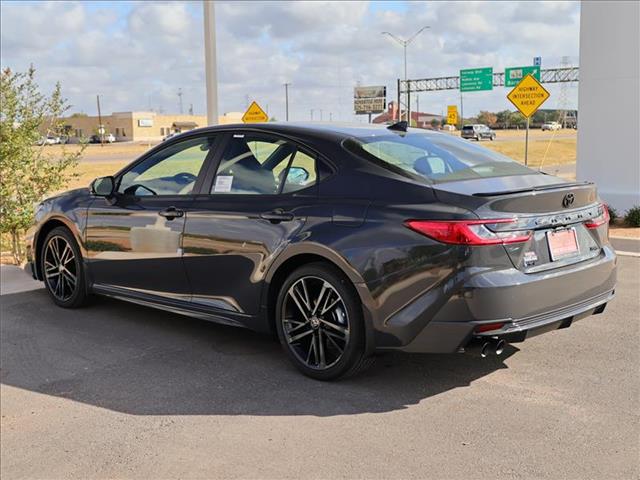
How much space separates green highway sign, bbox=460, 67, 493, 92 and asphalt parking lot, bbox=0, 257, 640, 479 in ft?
172

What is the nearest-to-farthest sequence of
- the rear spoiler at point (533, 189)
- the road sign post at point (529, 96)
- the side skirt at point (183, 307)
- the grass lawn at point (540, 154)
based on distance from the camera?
1. the rear spoiler at point (533, 189)
2. the side skirt at point (183, 307)
3. the road sign post at point (529, 96)
4. the grass lawn at point (540, 154)

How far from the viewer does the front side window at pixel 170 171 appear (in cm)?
535

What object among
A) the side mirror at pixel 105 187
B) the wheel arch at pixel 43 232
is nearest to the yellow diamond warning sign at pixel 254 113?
the wheel arch at pixel 43 232

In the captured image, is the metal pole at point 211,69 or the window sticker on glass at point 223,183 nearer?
the window sticker on glass at point 223,183

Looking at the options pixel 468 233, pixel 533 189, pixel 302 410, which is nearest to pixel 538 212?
pixel 533 189

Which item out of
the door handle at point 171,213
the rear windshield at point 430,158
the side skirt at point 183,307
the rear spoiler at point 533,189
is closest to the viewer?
the rear spoiler at point 533,189

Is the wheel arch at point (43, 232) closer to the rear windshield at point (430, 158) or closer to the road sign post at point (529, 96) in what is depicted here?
the rear windshield at point (430, 158)

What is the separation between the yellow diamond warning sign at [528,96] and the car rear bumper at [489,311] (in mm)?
12247

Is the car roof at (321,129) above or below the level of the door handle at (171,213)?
above

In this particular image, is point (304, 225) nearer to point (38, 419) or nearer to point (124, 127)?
point (38, 419)

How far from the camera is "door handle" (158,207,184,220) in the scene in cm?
526

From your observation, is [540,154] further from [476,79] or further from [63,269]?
[63,269]

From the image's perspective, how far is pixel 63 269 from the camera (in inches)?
255

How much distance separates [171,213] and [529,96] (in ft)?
41.0
